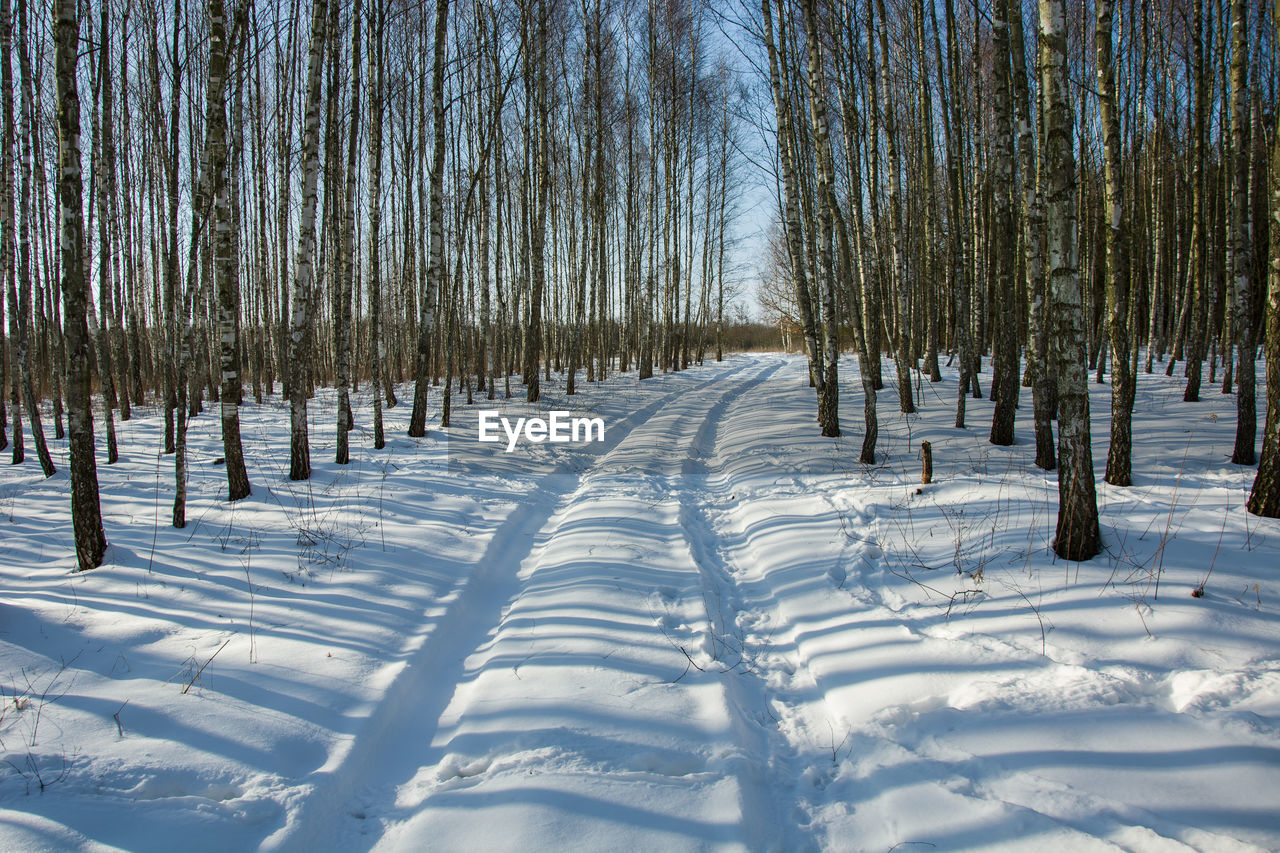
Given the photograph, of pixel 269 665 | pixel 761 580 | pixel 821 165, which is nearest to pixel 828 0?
pixel 821 165

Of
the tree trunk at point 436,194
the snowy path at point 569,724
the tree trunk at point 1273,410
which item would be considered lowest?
the snowy path at point 569,724

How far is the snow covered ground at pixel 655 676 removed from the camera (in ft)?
8.17

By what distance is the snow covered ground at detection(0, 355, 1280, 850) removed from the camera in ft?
8.17

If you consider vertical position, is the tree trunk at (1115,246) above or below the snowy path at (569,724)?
above

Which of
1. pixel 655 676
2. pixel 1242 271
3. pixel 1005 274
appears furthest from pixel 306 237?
pixel 1242 271

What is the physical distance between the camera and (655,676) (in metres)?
3.59

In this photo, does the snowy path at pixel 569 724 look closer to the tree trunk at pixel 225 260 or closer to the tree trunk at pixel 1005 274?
the tree trunk at pixel 225 260

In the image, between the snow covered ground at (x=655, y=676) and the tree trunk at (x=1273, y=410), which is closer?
the snow covered ground at (x=655, y=676)

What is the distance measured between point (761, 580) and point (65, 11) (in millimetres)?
7631

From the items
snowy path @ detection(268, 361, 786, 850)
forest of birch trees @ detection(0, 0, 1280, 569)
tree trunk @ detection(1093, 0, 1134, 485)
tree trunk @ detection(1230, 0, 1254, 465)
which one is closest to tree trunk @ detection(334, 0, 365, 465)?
forest of birch trees @ detection(0, 0, 1280, 569)

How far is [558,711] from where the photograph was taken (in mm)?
3217

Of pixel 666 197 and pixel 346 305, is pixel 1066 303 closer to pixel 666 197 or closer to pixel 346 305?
pixel 346 305

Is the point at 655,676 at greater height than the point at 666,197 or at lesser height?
lesser

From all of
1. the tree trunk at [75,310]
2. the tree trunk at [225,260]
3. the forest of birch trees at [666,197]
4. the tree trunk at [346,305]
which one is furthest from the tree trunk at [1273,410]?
the tree trunk at [346,305]
